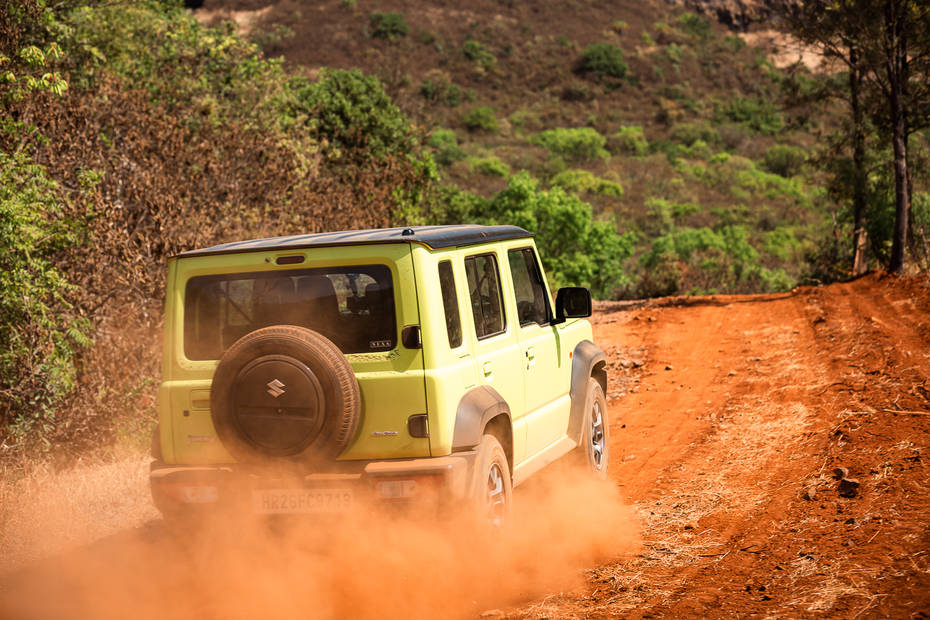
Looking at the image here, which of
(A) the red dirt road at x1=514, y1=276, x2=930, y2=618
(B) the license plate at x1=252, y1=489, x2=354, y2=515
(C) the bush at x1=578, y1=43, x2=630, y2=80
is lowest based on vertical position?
(A) the red dirt road at x1=514, y1=276, x2=930, y2=618

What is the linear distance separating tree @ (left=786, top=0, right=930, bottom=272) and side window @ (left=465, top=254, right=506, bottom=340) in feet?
54.6

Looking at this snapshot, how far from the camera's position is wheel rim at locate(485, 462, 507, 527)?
5457 mm

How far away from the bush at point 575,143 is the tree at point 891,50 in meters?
55.9

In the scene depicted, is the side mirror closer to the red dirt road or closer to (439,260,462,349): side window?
the red dirt road

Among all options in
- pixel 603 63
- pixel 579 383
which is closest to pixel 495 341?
pixel 579 383

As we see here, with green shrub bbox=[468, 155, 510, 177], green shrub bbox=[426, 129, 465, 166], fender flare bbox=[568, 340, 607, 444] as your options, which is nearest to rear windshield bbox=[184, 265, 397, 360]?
fender flare bbox=[568, 340, 607, 444]

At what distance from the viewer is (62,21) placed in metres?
17.9

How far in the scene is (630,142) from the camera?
264ft

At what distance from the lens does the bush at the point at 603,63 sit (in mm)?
93062

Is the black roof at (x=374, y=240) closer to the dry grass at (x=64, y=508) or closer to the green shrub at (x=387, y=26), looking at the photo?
the dry grass at (x=64, y=508)

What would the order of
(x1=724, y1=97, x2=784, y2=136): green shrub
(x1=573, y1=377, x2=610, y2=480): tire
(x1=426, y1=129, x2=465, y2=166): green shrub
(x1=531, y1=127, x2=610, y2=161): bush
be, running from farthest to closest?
1. (x1=724, y1=97, x2=784, y2=136): green shrub
2. (x1=531, y1=127, x2=610, y2=161): bush
3. (x1=426, y1=129, x2=465, y2=166): green shrub
4. (x1=573, y1=377, x2=610, y2=480): tire

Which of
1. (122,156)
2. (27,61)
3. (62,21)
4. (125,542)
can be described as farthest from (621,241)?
(125,542)

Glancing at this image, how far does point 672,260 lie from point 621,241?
5879mm

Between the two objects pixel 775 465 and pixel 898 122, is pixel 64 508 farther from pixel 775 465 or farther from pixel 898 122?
pixel 898 122
